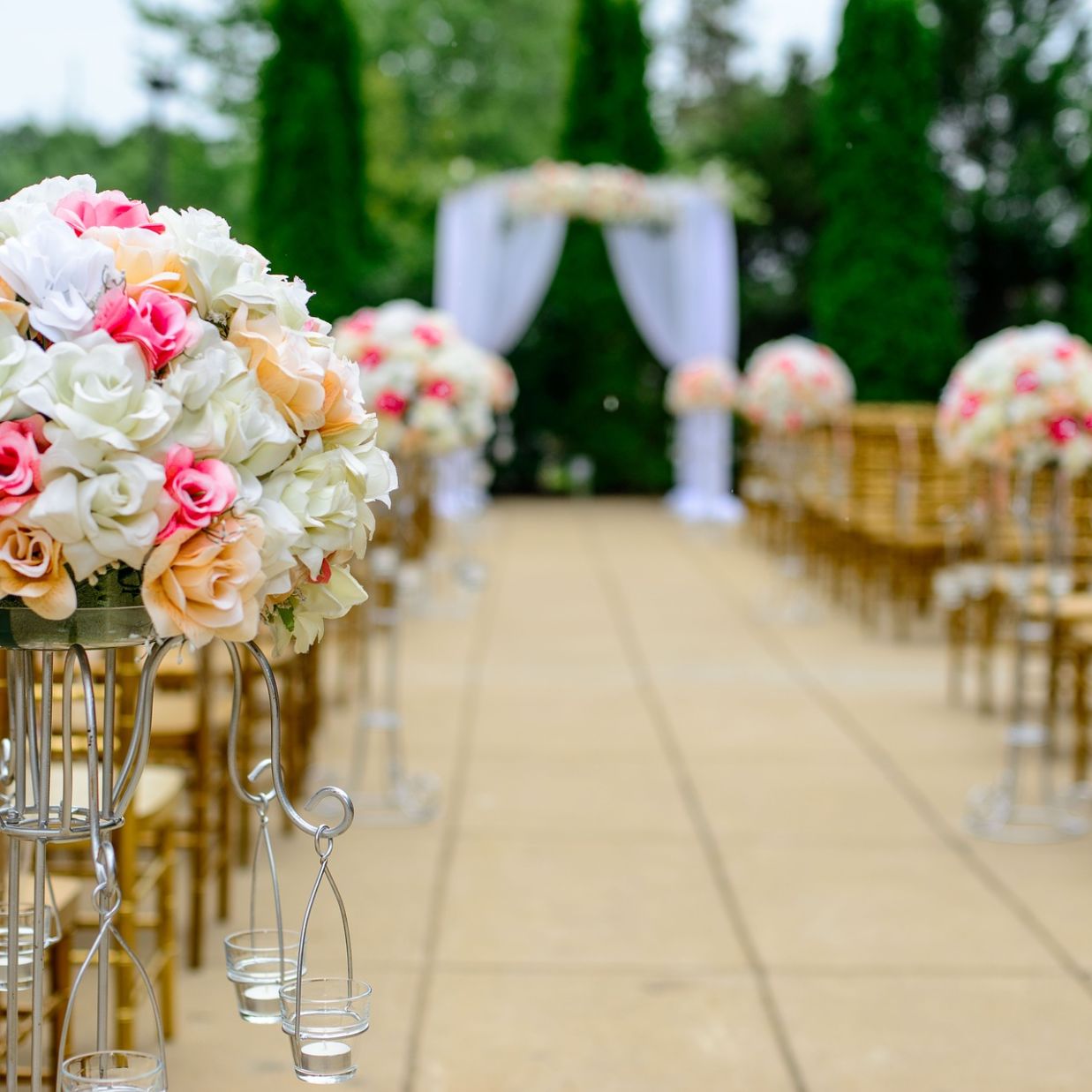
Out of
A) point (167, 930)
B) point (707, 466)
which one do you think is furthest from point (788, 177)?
point (167, 930)

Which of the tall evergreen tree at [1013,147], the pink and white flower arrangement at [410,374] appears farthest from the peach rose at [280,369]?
the tall evergreen tree at [1013,147]

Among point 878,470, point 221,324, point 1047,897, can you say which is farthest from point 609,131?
point 221,324

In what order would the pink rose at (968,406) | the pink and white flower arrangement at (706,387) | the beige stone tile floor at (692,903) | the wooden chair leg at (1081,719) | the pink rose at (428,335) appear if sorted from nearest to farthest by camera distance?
the beige stone tile floor at (692,903) < the pink rose at (968,406) < the pink rose at (428,335) < the wooden chair leg at (1081,719) < the pink and white flower arrangement at (706,387)

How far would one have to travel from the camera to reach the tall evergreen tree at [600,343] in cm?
2036

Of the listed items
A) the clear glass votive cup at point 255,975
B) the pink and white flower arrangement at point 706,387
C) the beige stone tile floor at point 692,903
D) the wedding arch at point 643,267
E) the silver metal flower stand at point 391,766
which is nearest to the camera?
the clear glass votive cup at point 255,975

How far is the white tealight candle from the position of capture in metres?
1.89

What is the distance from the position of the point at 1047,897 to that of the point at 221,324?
12.8 feet

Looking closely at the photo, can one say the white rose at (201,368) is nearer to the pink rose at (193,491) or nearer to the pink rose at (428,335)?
the pink rose at (193,491)

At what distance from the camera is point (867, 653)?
32.0 feet

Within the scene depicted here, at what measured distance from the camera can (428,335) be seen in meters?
6.09

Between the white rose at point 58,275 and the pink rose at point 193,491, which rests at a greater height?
the white rose at point 58,275

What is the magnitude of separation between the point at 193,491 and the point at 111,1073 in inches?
28.7

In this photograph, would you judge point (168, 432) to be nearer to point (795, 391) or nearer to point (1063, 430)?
point (1063, 430)

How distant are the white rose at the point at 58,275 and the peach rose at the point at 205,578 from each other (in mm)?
267
